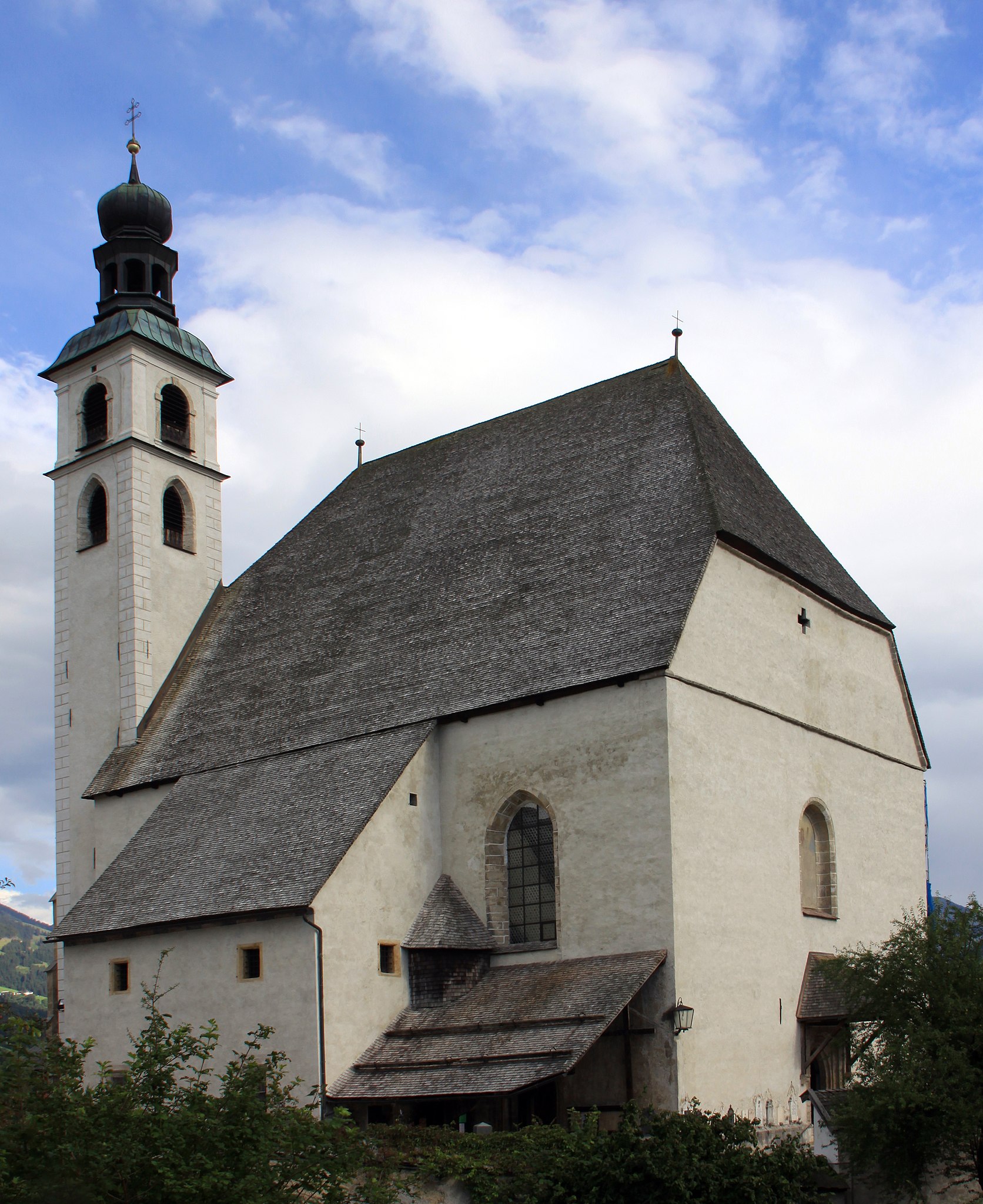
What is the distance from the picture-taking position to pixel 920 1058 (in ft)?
59.9

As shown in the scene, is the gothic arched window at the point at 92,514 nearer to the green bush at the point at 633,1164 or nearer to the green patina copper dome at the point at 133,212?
the green patina copper dome at the point at 133,212

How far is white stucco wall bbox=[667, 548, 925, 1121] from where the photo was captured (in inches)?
854

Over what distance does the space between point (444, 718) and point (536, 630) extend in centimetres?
226

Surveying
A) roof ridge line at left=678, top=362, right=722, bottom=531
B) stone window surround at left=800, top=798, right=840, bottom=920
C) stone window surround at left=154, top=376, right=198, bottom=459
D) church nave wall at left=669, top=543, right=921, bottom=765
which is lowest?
stone window surround at left=800, top=798, right=840, bottom=920

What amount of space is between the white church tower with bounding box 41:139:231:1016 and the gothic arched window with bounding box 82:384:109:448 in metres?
0.03

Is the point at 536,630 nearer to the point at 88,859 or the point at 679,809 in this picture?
the point at 679,809

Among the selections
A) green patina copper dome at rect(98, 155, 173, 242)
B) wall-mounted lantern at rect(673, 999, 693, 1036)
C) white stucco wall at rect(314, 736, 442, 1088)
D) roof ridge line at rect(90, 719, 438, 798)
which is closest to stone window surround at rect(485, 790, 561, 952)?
white stucco wall at rect(314, 736, 442, 1088)

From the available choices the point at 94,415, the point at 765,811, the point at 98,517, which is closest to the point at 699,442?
the point at 765,811

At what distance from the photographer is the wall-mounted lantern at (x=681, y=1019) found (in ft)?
67.6

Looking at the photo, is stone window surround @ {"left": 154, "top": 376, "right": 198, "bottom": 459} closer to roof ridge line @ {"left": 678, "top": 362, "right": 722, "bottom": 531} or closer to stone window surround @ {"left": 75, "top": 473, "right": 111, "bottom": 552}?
stone window surround @ {"left": 75, "top": 473, "right": 111, "bottom": 552}

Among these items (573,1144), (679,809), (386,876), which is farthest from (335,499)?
(573,1144)

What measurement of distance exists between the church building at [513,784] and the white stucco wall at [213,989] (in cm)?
6

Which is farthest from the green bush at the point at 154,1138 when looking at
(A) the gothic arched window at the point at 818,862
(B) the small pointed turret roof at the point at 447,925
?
(A) the gothic arched window at the point at 818,862

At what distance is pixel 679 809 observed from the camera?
21.8 m
